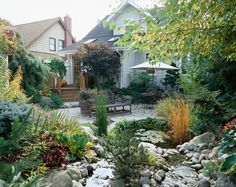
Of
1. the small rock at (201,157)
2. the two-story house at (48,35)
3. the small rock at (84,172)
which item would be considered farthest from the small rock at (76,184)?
the two-story house at (48,35)

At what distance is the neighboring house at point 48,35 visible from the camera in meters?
22.1

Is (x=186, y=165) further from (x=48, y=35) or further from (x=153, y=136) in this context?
(x=48, y=35)

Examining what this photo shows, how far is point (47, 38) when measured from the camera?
2305 cm

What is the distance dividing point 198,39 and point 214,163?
7.14ft

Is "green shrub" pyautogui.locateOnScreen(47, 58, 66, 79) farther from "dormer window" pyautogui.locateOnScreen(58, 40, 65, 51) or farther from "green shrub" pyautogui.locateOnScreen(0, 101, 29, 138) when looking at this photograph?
"green shrub" pyautogui.locateOnScreen(0, 101, 29, 138)

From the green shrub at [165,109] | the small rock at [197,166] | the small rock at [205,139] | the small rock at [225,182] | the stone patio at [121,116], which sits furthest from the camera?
the stone patio at [121,116]

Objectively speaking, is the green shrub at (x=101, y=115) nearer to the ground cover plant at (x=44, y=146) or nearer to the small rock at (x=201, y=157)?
the ground cover plant at (x=44, y=146)

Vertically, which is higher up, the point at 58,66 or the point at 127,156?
the point at 58,66

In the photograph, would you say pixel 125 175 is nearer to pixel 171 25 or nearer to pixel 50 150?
pixel 50 150

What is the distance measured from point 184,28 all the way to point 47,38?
22158 mm

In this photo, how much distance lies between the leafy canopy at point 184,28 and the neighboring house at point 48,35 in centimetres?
1989

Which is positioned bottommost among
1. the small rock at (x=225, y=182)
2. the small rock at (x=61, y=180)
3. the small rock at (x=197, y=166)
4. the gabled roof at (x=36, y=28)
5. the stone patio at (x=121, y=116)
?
the small rock at (x=197, y=166)

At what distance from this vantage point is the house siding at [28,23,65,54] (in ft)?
72.8

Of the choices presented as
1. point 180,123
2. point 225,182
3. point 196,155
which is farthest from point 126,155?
point 180,123
